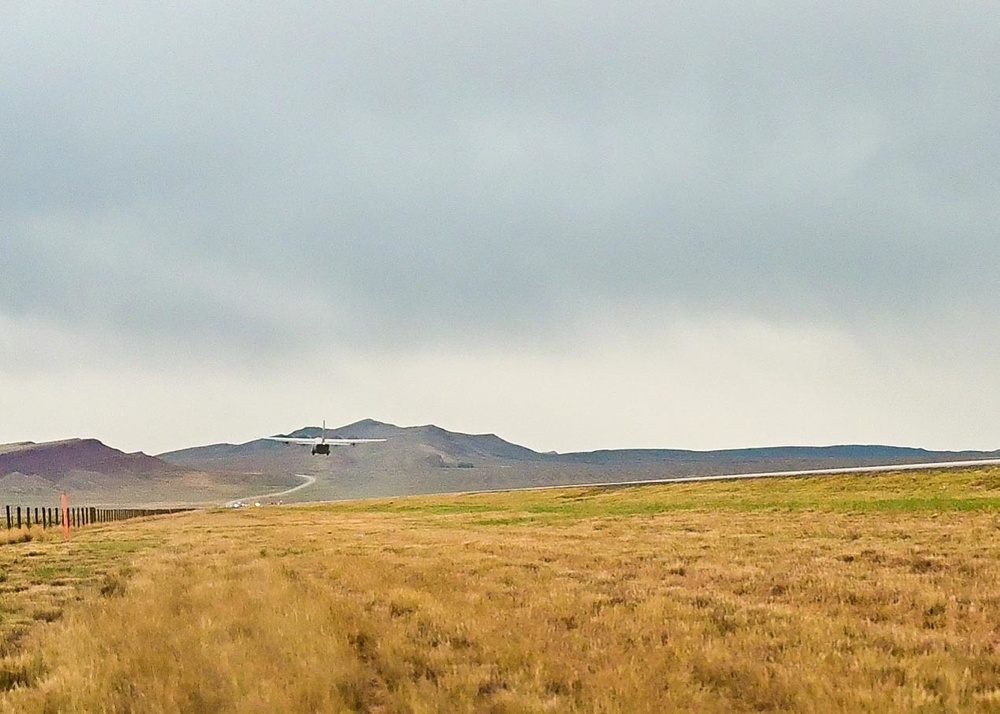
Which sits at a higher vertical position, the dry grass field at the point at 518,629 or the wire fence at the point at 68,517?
the dry grass field at the point at 518,629

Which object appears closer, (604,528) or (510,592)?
(510,592)

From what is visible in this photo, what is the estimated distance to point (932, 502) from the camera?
43344mm

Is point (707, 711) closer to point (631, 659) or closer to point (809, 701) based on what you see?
point (809, 701)

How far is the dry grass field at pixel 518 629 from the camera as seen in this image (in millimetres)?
9008

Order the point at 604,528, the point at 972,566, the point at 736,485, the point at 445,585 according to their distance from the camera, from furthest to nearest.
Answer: the point at 736,485 → the point at 604,528 → the point at 972,566 → the point at 445,585

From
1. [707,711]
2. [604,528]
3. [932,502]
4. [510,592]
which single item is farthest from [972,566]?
[932,502]

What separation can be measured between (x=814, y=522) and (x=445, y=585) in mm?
21393

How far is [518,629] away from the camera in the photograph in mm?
12102

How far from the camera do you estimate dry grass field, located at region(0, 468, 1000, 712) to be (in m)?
9.01

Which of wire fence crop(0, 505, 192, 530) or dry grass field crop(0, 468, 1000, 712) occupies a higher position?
dry grass field crop(0, 468, 1000, 712)

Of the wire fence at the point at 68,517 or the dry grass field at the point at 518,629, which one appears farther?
the wire fence at the point at 68,517

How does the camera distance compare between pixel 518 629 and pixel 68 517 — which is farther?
pixel 68 517

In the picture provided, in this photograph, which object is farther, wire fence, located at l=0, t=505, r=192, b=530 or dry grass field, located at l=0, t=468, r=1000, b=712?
wire fence, located at l=0, t=505, r=192, b=530

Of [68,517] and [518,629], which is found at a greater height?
[518,629]
